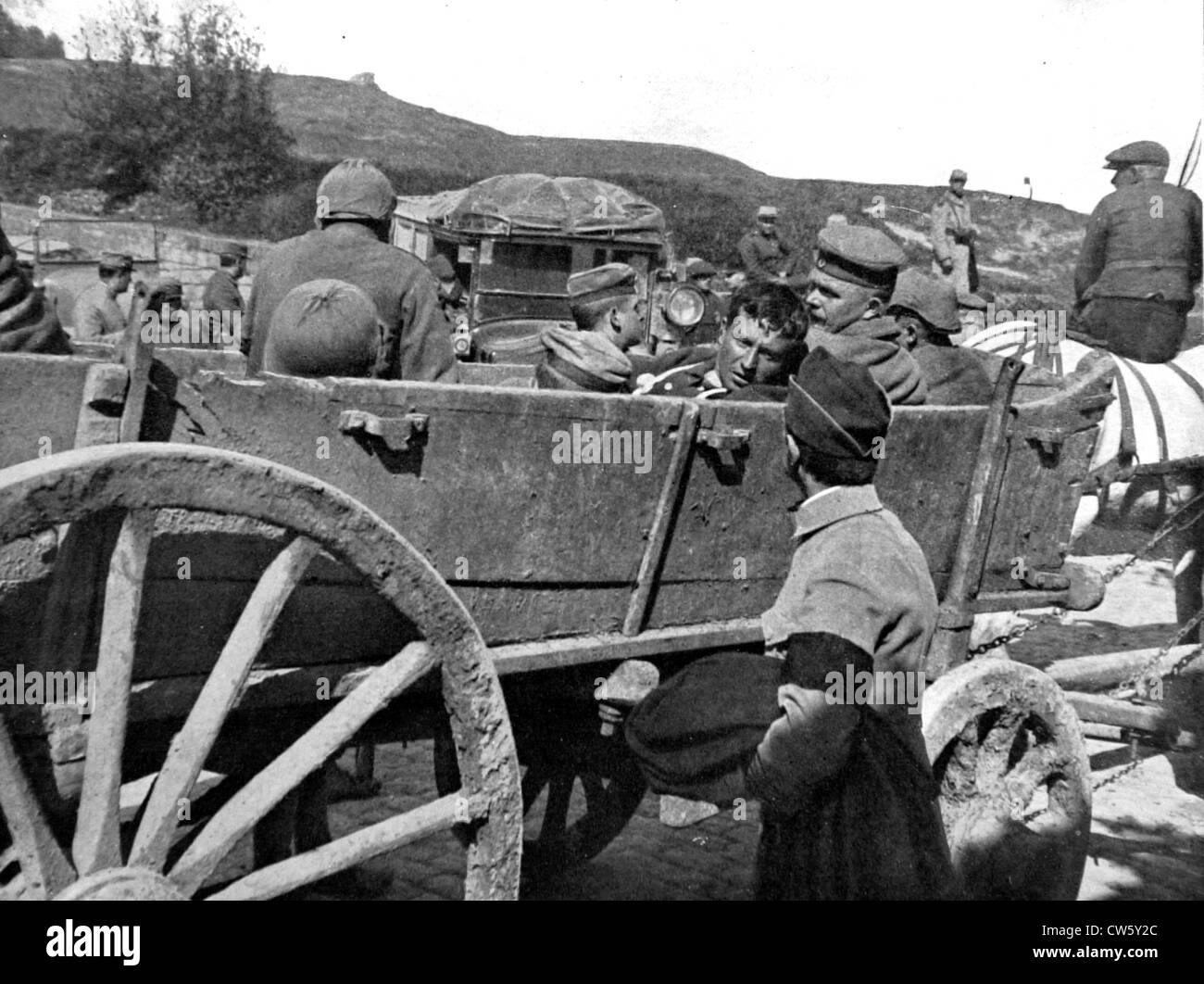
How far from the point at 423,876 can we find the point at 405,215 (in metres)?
12.3

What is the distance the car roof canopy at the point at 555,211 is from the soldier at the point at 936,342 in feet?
19.8

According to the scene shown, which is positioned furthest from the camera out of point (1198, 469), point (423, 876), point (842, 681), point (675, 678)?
point (1198, 469)

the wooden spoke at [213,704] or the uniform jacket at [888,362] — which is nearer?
the wooden spoke at [213,704]

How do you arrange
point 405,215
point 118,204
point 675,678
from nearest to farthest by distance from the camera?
point 675,678
point 405,215
point 118,204

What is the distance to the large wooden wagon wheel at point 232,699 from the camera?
197 centimetres

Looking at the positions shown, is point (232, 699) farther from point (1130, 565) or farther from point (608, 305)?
point (1130, 565)

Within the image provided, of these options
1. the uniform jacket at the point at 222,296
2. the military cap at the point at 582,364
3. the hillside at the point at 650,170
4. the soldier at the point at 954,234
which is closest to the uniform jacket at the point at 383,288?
the military cap at the point at 582,364

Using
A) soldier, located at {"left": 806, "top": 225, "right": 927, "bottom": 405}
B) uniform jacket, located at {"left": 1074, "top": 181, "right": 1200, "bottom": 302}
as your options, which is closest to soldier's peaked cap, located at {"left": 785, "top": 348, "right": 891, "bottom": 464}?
soldier, located at {"left": 806, "top": 225, "right": 927, "bottom": 405}

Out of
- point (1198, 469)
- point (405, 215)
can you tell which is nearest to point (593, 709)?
point (1198, 469)

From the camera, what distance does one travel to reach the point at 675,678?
2852 millimetres

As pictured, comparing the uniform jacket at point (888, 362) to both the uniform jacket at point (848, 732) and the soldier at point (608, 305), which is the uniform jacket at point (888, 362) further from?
the uniform jacket at point (848, 732)

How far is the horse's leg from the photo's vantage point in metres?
6.24

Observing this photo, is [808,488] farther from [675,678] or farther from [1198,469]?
[1198,469]

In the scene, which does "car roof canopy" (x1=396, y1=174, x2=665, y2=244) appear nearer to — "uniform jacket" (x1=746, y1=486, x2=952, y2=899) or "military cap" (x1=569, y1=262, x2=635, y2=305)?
"military cap" (x1=569, y1=262, x2=635, y2=305)
